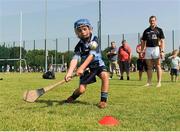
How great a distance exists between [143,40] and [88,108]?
16.9 feet

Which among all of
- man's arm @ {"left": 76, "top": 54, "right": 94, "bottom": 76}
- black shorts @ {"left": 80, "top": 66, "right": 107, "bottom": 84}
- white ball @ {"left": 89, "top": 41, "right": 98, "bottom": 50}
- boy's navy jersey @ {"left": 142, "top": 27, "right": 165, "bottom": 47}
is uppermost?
boy's navy jersey @ {"left": 142, "top": 27, "right": 165, "bottom": 47}

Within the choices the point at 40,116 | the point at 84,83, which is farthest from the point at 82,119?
the point at 84,83

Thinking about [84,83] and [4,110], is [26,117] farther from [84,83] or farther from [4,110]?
[84,83]

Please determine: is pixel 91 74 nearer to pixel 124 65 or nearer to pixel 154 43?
pixel 154 43

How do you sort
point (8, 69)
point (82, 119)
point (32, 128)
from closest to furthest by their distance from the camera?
point (32, 128)
point (82, 119)
point (8, 69)

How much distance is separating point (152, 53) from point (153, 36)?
1.47 feet

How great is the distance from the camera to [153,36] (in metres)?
11.0

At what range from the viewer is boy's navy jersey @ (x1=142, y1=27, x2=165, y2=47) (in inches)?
435

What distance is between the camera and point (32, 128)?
15.6 feet

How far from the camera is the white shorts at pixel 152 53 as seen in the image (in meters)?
11.0

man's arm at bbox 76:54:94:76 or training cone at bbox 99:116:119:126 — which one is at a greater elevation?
man's arm at bbox 76:54:94:76

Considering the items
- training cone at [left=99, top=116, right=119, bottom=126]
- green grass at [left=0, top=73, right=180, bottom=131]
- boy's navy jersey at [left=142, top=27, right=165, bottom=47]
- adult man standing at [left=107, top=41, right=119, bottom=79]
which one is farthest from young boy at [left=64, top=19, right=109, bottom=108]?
adult man standing at [left=107, top=41, right=119, bottom=79]

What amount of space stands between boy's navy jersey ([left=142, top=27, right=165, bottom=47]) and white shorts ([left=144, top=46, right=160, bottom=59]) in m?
0.11

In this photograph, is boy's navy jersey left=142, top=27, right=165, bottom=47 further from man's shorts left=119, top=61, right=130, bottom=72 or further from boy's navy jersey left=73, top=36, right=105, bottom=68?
man's shorts left=119, top=61, right=130, bottom=72
